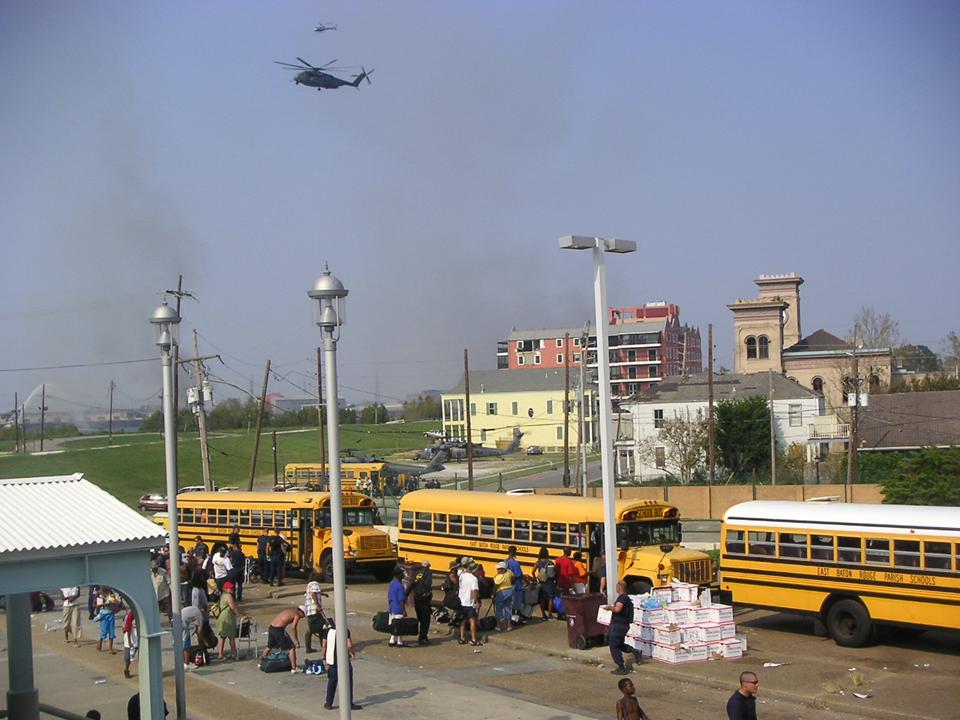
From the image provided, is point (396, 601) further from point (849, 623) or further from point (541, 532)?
point (849, 623)

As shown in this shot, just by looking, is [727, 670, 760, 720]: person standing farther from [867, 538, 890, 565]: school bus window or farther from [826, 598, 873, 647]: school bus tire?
[826, 598, 873, 647]: school bus tire

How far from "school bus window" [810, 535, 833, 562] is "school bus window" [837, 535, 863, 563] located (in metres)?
0.18

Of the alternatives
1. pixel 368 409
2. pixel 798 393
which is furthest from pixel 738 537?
pixel 368 409

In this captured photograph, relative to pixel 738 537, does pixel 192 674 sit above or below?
below

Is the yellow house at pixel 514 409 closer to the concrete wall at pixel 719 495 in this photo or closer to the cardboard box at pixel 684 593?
the concrete wall at pixel 719 495

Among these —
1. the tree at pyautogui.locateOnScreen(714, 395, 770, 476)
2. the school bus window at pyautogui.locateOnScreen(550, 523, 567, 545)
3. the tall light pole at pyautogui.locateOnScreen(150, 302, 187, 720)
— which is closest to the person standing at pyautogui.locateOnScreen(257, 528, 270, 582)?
the school bus window at pyautogui.locateOnScreen(550, 523, 567, 545)

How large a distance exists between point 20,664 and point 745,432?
187ft

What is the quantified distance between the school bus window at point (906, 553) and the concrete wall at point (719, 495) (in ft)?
98.6

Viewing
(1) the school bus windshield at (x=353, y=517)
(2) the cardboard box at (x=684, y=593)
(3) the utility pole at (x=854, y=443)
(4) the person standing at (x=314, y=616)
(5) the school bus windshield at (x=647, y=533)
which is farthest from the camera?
(3) the utility pole at (x=854, y=443)

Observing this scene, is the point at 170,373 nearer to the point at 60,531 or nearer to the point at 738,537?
the point at 60,531

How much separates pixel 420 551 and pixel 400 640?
773 cm

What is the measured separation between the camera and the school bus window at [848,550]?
19484mm

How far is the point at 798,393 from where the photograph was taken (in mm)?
Result: 74875

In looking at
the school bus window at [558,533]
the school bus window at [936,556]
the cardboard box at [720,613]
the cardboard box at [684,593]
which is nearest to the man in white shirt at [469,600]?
the school bus window at [558,533]
